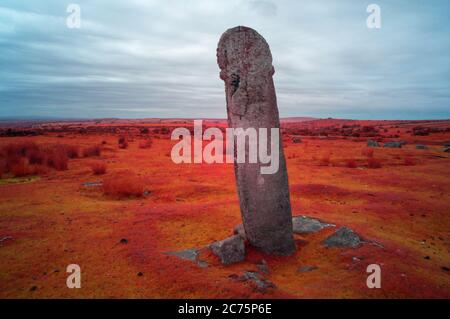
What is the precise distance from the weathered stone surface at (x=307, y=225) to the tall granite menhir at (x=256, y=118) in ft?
2.87

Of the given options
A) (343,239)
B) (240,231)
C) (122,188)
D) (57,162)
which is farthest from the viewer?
(57,162)

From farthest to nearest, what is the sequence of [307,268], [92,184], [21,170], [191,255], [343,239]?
[21,170]
[92,184]
[343,239]
[191,255]
[307,268]

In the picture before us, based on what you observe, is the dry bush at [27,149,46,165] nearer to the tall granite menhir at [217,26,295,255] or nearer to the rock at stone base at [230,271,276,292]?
the tall granite menhir at [217,26,295,255]

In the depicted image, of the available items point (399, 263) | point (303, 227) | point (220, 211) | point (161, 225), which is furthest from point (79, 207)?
point (399, 263)

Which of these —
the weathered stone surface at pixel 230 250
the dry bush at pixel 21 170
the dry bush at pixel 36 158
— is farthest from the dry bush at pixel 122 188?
the dry bush at pixel 36 158

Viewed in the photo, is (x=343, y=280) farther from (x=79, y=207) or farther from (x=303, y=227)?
(x=79, y=207)

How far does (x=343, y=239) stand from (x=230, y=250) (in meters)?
2.04

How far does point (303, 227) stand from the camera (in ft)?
21.2

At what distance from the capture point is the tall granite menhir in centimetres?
511

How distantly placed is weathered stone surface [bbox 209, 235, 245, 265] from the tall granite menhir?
383 millimetres

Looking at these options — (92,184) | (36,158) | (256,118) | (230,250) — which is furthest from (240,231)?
(36,158)

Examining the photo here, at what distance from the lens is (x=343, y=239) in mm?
5609

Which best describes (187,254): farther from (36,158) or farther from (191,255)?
(36,158)

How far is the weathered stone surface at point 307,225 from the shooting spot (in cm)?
633
